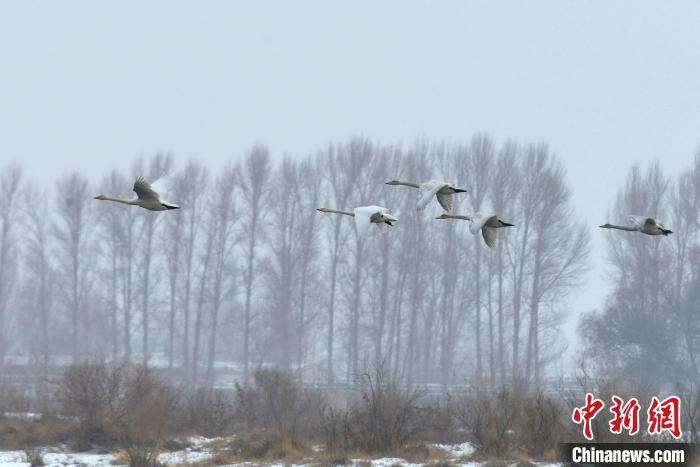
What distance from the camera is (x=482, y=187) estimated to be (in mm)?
50906

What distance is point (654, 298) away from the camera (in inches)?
1790

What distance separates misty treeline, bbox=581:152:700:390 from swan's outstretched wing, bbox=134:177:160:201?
3151 centimetres

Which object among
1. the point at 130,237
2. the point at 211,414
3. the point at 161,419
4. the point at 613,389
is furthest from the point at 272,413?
the point at 130,237

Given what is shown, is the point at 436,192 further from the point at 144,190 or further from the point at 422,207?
the point at 144,190

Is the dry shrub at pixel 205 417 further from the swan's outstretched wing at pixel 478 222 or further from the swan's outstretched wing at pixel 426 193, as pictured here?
the swan's outstretched wing at pixel 426 193

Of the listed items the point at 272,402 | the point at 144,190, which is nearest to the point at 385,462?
the point at 272,402

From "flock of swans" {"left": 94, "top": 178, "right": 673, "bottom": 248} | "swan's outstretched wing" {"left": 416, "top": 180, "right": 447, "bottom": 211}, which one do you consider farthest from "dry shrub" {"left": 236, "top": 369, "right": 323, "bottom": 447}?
"swan's outstretched wing" {"left": 416, "top": 180, "right": 447, "bottom": 211}

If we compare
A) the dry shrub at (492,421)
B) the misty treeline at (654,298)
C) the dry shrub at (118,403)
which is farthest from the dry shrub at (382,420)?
the misty treeline at (654,298)

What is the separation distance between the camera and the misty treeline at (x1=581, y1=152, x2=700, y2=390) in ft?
145

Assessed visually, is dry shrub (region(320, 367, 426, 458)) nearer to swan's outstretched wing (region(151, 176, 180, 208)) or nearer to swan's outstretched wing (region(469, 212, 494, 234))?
swan's outstretched wing (region(151, 176, 180, 208))

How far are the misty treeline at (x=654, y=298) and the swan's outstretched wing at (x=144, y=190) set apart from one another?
31512 mm

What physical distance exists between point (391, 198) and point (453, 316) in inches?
302

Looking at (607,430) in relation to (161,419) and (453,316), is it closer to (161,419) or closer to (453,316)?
(161,419)

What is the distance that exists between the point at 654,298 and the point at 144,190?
1406 inches
